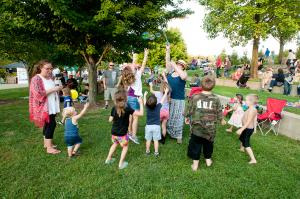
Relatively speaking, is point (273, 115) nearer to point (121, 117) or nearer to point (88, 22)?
point (121, 117)

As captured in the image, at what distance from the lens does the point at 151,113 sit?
19.0 feet

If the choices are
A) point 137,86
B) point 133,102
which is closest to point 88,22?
point 137,86

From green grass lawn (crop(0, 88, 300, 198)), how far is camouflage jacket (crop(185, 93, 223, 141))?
75cm

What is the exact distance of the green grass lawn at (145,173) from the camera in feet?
13.8

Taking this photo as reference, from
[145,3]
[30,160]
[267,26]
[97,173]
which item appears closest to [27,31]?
[145,3]

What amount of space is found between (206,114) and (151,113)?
53.6 inches

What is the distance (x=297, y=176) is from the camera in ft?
16.3

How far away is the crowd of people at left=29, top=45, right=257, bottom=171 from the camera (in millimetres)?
4906

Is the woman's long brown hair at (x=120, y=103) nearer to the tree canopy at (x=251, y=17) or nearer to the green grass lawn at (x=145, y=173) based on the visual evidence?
the green grass lawn at (x=145, y=173)

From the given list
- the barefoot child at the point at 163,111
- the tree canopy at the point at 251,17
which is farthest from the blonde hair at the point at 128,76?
the tree canopy at the point at 251,17

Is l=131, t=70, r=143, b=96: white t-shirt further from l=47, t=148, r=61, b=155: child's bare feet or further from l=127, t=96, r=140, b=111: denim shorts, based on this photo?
l=47, t=148, r=61, b=155: child's bare feet

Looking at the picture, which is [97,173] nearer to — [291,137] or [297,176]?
[297,176]

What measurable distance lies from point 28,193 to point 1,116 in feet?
23.6

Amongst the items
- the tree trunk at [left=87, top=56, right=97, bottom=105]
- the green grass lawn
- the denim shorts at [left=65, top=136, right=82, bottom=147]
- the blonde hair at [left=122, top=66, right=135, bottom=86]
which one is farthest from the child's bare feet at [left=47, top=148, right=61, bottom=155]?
the tree trunk at [left=87, top=56, right=97, bottom=105]
